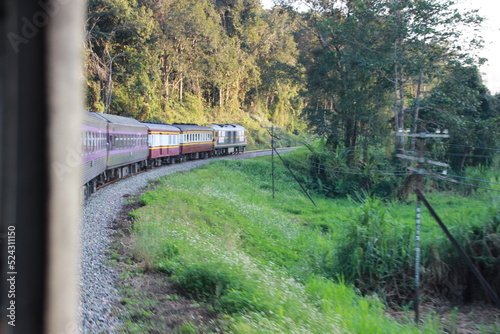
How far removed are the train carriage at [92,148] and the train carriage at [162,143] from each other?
7.15 m

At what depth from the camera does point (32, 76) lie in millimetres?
1616

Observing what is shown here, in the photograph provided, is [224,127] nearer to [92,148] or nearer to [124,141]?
[124,141]

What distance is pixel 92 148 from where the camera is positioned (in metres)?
12.2

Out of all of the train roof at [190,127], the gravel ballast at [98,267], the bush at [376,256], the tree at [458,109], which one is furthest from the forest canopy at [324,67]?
the gravel ballast at [98,267]

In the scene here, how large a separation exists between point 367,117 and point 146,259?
1720 cm

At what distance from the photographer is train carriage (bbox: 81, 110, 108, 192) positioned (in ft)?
35.5

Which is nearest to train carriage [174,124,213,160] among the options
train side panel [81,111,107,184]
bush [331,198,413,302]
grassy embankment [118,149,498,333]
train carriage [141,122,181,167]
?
train carriage [141,122,181,167]

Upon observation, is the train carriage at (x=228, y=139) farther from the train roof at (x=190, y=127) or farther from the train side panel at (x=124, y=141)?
the train side panel at (x=124, y=141)

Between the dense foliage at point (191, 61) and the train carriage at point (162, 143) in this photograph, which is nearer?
the train carriage at point (162, 143)

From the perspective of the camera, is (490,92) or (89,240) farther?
(490,92)

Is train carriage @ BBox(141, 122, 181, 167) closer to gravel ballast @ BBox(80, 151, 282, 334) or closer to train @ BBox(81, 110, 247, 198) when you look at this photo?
train @ BBox(81, 110, 247, 198)

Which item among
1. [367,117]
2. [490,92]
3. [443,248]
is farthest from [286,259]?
[490,92]

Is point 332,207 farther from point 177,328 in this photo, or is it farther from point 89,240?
point 177,328

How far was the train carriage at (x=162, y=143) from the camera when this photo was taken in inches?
896
